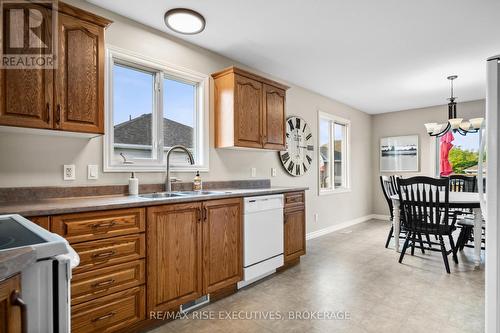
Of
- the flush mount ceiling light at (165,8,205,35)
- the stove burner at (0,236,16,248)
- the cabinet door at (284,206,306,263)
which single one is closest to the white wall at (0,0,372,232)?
the flush mount ceiling light at (165,8,205,35)

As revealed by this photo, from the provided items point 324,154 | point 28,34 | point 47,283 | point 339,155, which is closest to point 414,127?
point 339,155

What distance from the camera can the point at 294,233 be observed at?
3279 millimetres

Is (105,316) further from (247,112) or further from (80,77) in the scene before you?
(247,112)

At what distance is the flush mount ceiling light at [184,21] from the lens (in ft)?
7.77

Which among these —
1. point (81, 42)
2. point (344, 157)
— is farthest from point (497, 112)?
point (344, 157)

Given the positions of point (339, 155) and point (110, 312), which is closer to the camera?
point (110, 312)

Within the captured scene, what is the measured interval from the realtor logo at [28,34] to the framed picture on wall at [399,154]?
6.32m

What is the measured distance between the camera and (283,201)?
3082 millimetres

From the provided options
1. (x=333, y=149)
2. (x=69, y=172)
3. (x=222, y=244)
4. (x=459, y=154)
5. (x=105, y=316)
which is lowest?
(x=105, y=316)

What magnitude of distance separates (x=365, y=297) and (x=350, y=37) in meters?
2.53

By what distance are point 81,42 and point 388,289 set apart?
3.28 meters

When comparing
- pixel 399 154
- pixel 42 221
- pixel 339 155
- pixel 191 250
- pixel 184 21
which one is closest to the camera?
pixel 42 221

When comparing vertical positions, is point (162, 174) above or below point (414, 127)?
below

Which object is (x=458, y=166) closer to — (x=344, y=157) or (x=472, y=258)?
(x=344, y=157)
